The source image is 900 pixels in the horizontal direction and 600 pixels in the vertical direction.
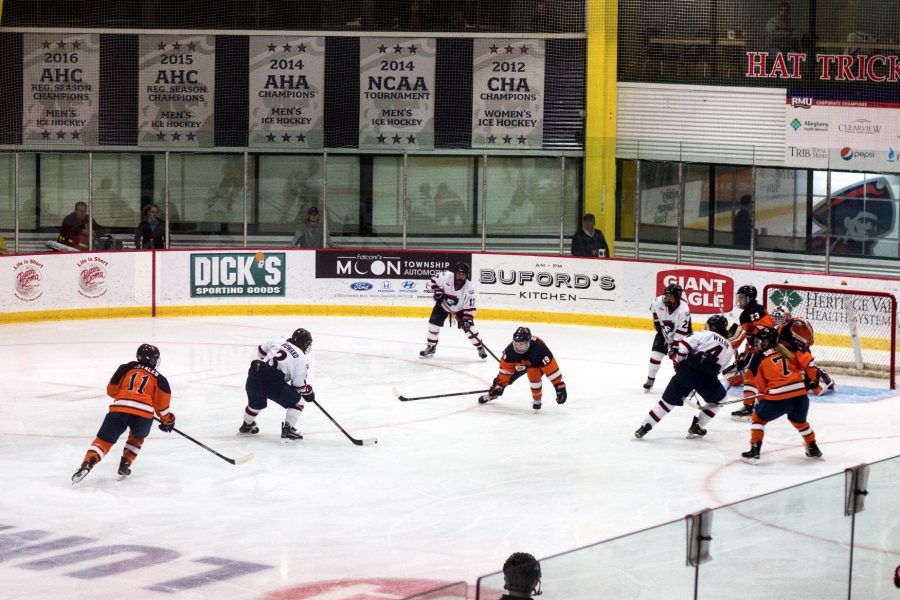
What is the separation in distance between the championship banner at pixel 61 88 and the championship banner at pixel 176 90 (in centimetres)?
70

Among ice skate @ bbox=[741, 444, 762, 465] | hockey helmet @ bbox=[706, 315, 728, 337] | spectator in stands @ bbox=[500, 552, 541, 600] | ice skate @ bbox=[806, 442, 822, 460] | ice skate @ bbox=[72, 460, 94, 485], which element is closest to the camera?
spectator in stands @ bbox=[500, 552, 541, 600]

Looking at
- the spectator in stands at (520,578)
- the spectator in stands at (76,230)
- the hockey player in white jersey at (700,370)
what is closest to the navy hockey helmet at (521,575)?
the spectator in stands at (520,578)

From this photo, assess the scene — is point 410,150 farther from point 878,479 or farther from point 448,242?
point 878,479

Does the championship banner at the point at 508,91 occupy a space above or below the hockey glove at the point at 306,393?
above

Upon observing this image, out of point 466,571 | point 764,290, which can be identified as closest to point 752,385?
point 764,290

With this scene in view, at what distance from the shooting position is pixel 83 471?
31.1 feet

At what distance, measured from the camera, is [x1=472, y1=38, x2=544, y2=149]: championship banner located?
66.1ft

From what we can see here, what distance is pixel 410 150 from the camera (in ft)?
64.9

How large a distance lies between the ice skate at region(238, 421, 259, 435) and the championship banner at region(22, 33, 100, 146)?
33.2 feet

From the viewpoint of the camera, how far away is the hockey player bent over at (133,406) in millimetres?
9500

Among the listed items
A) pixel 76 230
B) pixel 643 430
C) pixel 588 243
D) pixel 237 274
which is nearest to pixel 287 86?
pixel 237 274

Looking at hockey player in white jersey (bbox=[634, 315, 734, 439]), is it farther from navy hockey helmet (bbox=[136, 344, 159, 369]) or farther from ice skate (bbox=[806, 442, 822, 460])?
navy hockey helmet (bbox=[136, 344, 159, 369])

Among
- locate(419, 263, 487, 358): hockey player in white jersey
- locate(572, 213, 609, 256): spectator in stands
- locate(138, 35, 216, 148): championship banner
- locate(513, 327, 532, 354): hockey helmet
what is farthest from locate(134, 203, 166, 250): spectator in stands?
locate(513, 327, 532, 354): hockey helmet

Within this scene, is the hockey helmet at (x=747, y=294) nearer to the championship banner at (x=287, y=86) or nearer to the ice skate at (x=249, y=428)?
the ice skate at (x=249, y=428)
